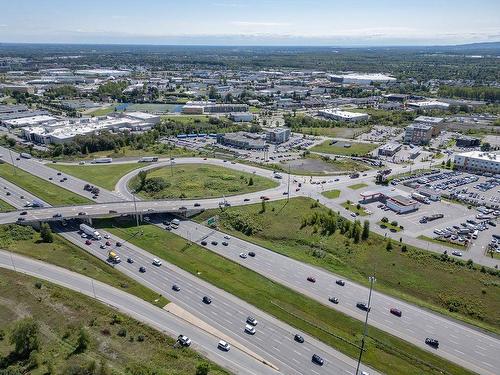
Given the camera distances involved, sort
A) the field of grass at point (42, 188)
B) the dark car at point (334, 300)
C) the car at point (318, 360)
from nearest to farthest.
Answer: the car at point (318, 360)
the dark car at point (334, 300)
the field of grass at point (42, 188)

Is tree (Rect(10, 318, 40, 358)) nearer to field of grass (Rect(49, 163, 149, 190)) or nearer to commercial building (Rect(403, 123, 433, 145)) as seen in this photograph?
field of grass (Rect(49, 163, 149, 190))

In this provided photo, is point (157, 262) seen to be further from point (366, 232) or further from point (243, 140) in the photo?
point (243, 140)

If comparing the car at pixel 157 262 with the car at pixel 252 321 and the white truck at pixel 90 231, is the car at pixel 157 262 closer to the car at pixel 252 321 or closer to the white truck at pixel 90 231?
the white truck at pixel 90 231

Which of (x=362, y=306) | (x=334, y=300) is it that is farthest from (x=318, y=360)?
Answer: (x=362, y=306)

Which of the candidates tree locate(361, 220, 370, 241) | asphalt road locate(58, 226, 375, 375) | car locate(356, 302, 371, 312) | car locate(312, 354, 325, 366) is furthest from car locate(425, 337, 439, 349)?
tree locate(361, 220, 370, 241)

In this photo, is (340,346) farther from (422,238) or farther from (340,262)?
(422,238)

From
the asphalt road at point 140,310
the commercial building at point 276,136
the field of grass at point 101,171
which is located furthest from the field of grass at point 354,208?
the commercial building at point 276,136
